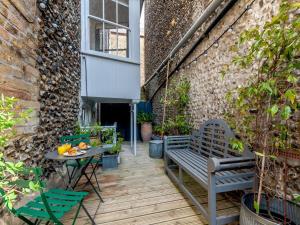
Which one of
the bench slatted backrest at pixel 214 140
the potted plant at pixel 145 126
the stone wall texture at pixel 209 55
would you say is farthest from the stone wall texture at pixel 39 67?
the potted plant at pixel 145 126

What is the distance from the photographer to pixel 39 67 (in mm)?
2326

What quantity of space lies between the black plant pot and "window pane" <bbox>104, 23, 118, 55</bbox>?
438 cm

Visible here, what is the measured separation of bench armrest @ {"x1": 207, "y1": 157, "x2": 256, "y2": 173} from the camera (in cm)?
171

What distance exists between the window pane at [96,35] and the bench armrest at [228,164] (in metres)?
3.97

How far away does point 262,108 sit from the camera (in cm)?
190

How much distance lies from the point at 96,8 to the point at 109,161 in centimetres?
369

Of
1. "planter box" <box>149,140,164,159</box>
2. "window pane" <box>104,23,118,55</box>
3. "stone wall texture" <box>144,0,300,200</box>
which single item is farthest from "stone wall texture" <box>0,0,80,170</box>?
"stone wall texture" <box>144,0,300,200</box>

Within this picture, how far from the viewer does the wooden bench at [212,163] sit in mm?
1770

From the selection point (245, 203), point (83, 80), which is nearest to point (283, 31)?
point (245, 203)

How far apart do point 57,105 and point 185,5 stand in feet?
13.2

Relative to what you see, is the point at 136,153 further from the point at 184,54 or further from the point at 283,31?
the point at 283,31

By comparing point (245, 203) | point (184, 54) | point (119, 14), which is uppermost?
point (119, 14)

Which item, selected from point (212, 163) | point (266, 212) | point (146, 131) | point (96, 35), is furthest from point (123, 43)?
point (266, 212)

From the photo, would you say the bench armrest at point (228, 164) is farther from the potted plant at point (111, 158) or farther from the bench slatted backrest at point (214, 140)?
the potted plant at point (111, 158)
